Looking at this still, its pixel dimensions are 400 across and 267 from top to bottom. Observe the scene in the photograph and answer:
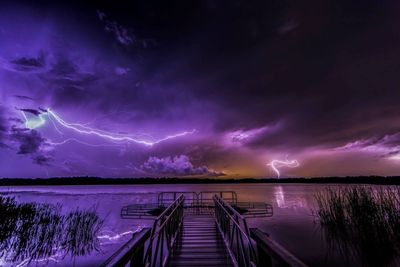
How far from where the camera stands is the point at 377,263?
1048 centimetres

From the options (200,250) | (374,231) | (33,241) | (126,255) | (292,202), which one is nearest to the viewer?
(126,255)

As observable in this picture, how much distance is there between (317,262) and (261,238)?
40.0 ft

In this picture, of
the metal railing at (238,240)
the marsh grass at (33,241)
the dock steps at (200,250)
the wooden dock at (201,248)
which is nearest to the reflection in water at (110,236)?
the marsh grass at (33,241)

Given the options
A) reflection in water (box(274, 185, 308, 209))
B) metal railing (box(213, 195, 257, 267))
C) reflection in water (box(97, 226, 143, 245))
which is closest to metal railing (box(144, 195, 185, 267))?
metal railing (box(213, 195, 257, 267))

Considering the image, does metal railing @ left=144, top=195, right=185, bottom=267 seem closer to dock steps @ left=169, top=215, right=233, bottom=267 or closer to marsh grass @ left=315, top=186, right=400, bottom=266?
dock steps @ left=169, top=215, right=233, bottom=267

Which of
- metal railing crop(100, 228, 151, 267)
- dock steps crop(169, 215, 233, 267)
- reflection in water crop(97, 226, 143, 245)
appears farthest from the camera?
reflection in water crop(97, 226, 143, 245)

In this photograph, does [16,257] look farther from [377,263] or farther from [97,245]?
[377,263]

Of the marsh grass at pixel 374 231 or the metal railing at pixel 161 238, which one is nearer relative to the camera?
the metal railing at pixel 161 238

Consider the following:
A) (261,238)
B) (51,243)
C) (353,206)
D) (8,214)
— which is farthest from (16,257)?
(353,206)

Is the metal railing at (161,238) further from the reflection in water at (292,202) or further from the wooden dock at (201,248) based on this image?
the reflection in water at (292,202)

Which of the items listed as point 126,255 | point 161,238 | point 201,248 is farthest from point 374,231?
point 126,255

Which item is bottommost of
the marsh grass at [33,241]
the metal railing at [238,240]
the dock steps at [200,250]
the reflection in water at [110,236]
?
the reflection in water at [110,236]

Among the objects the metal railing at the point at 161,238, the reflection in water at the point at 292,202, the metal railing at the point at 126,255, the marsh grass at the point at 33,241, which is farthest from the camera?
the reflection in water at the point at 292,202

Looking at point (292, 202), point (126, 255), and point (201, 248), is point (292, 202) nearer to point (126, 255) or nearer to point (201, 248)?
point (201, 248)
